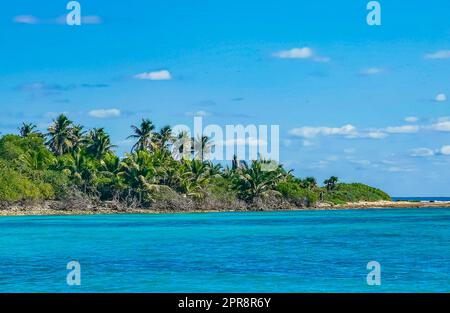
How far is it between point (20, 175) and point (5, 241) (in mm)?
38982

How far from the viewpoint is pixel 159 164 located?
97.4 meters

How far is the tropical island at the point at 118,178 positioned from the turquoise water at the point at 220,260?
27.9 meters

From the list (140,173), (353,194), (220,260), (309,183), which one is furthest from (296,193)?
(220,260)

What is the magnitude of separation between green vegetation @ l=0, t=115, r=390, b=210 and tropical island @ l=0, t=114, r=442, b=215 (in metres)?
0.13

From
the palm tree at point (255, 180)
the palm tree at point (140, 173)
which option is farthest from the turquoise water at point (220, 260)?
the palm tree at point (255, 180)

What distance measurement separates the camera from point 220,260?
125 feet

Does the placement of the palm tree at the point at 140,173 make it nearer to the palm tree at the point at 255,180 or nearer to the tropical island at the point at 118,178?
the tropical island at the point at 118,178

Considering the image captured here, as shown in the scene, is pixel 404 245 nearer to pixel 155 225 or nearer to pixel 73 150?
pixel 155 225

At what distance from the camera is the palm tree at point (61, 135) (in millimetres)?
100938

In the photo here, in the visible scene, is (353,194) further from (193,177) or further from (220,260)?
(220,260)

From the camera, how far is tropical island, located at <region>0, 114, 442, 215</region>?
91.6 metres

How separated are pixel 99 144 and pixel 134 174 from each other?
9777 millimetres

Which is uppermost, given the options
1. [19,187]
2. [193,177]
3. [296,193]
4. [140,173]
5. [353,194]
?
[140,173]
